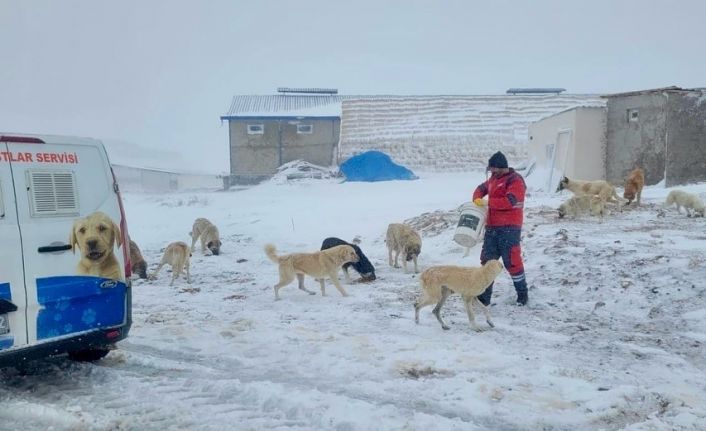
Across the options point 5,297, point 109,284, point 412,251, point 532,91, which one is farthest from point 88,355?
point 532,91

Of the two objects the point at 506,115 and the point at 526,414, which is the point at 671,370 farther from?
the point at 506,115

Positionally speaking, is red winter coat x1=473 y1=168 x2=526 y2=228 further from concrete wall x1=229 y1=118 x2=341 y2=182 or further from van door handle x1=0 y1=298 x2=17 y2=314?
concrete wall x1=229 y1=118 x2=341 y2=182

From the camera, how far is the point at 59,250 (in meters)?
4.57

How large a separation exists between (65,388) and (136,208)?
21170mm

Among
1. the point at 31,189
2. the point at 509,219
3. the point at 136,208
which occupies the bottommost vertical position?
the point at 136,208

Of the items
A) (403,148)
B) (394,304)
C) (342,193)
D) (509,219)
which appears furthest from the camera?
(403,148)

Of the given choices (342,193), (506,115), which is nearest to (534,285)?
(342,193)

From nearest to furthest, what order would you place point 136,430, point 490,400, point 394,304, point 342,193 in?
point 136,430 → point 490,400 → point 394,304 → point 342,193

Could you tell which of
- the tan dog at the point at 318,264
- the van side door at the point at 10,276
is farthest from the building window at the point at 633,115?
the van side door at the point at 10,276

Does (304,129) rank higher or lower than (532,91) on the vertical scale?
lower

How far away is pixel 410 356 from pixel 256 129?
30273mm

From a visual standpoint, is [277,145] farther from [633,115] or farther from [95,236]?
[95,236]

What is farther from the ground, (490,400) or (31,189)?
(31,189)

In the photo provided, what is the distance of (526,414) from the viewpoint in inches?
165
